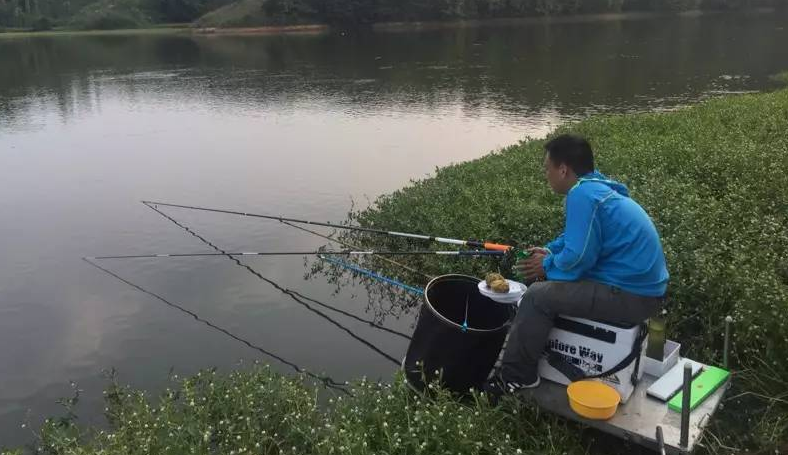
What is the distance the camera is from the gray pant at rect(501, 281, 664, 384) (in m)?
4.60

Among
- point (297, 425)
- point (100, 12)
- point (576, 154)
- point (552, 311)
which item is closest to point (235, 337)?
point (297, 425)

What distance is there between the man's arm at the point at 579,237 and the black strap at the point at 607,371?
2.14ft

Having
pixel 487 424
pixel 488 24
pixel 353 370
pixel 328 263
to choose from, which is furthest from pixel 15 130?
pixel 488 24

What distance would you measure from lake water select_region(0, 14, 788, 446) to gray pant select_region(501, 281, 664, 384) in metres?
Answer: 2.64

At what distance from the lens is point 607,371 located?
4.73m

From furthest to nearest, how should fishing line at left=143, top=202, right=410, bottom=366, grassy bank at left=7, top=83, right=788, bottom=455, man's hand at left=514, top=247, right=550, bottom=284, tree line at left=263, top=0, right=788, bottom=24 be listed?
tree line at left=263, top=0, right=788, bottom=24 → fishing line at left=143, top=202, right=410, bottom=366 → man's hand at left=514, top=247, right=550, bottom=284 → grassy bank at left=7, top=83, right=788, bottom=455

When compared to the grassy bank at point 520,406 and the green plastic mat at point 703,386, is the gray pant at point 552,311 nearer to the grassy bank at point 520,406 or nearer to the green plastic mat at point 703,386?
the grassy bank at point 520,406

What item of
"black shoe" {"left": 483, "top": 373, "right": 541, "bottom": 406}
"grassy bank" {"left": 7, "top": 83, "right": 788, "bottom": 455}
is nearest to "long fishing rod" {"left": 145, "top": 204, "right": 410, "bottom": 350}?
"grassy bank" {"left": 7, "top": 83, "right": 788, "bottom": 455}

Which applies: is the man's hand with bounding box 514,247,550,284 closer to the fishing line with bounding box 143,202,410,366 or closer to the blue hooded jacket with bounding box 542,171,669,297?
the blue hooded jacket with bounding box 542,171,669,297

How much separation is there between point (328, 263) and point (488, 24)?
76.5 m

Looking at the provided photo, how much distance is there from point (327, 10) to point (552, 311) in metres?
84.1

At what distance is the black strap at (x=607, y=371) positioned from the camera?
4664 millimetres

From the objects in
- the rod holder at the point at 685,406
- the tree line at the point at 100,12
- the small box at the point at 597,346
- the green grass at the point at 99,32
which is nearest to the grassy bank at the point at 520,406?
the small box at the point at 597,346

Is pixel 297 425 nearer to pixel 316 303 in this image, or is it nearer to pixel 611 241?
pixel 611 241
